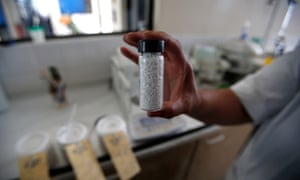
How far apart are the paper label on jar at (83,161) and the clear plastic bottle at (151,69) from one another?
1.14ft

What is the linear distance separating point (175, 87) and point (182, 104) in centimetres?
4

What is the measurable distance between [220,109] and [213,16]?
748 millimetres

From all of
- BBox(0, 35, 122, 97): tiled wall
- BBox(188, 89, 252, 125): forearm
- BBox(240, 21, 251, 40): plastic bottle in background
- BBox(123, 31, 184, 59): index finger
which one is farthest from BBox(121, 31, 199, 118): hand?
BBox(240, 21, 251, 40): plastic bottle in background

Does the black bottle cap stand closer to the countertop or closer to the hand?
the hand

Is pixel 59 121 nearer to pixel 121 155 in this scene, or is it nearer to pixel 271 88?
pixel 121 155

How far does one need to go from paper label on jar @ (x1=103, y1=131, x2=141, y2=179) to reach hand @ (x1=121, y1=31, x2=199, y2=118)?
0.91 feet

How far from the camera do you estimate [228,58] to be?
996 mm

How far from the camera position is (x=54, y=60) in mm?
808

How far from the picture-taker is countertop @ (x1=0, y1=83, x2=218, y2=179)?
19.8 inches

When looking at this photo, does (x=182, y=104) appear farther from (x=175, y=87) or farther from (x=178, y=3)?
(x=178, y=3)

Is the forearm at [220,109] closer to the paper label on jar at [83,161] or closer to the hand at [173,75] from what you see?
the hand at [173,75]

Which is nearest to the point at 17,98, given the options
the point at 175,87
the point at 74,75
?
the point at 74,75

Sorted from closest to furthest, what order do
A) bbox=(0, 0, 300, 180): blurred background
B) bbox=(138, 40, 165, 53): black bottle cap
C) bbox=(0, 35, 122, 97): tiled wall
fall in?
1. bbox=(138, 40, 165, 53): black bottle cap
2. bbox=(0, 0, 300, 180): blurred background
3. bbox=(0, 35, 122, 97): tiled wall

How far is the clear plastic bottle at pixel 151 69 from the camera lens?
209 millimetres
